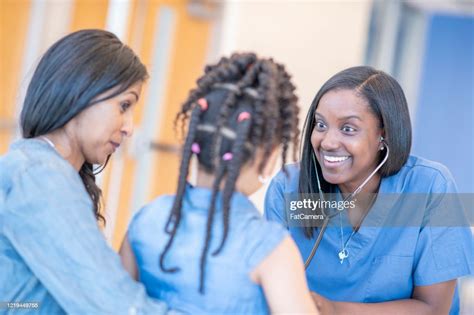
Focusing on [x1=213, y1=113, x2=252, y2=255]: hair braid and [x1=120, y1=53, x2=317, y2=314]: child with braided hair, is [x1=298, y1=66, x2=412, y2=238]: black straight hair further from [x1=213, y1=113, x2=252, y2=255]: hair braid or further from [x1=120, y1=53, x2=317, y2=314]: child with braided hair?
[x1=213, y1=113, x2=252, y2=255]: hair braid

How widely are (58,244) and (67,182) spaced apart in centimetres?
10

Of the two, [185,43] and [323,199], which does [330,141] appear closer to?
[323,199]

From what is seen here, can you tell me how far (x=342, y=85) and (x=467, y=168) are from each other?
231cm

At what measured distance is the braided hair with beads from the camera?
114cm

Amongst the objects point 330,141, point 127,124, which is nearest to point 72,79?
point 127,124

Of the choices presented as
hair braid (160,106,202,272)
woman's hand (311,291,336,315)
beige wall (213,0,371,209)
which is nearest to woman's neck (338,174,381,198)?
woman's hand (311,291,336,315)

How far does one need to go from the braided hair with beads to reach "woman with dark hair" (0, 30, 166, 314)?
11 centimetres

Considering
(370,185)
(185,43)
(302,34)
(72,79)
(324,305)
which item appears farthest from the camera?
(185,43)

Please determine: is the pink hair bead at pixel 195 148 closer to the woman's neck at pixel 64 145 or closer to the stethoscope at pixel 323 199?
the woman's neck at pixel 64 145

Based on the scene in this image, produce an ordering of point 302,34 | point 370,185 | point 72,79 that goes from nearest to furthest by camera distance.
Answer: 1. point 72,79
2. point 370,185
3. point 302,34

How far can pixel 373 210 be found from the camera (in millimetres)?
1672

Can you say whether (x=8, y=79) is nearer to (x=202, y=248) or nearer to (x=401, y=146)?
(x=401, y=146)

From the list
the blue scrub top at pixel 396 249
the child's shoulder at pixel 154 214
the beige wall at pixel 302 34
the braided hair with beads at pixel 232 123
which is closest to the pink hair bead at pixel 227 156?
the braided hair with beads at pixel 232 123

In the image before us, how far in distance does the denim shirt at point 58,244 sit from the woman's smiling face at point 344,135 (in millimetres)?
613
